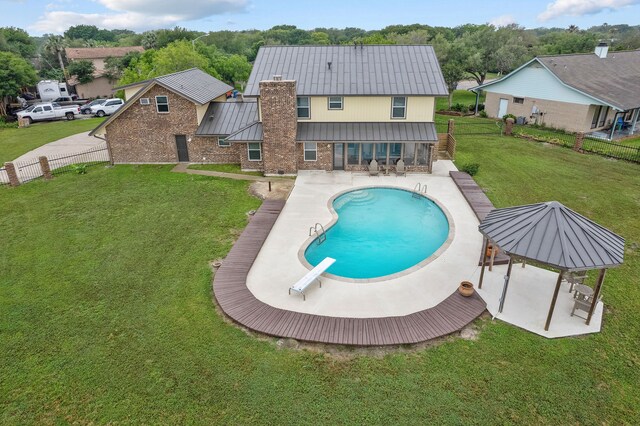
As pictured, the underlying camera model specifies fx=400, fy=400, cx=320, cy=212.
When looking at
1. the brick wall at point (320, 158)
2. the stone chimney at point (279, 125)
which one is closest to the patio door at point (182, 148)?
the stone chimney at point (279, 125)

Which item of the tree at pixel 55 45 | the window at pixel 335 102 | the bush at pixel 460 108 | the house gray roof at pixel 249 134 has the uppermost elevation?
the tree at pixel 55 45

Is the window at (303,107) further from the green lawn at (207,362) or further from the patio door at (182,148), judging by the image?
the green lawn at (207,362)

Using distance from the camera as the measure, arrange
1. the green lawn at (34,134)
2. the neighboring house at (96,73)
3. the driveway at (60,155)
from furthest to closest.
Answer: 1. the neighboring house at (96,73)
2. the green lawn at (34,134)
3. the driveway at (60,155)

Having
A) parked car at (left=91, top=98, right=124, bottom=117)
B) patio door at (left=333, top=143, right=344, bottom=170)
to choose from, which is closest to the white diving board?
patio door at (left=333, top=143, right=344, bottom=170)

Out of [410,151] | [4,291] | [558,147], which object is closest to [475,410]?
[4,291]

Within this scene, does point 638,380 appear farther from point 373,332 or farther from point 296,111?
point 296,111

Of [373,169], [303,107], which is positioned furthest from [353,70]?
[373,169]
